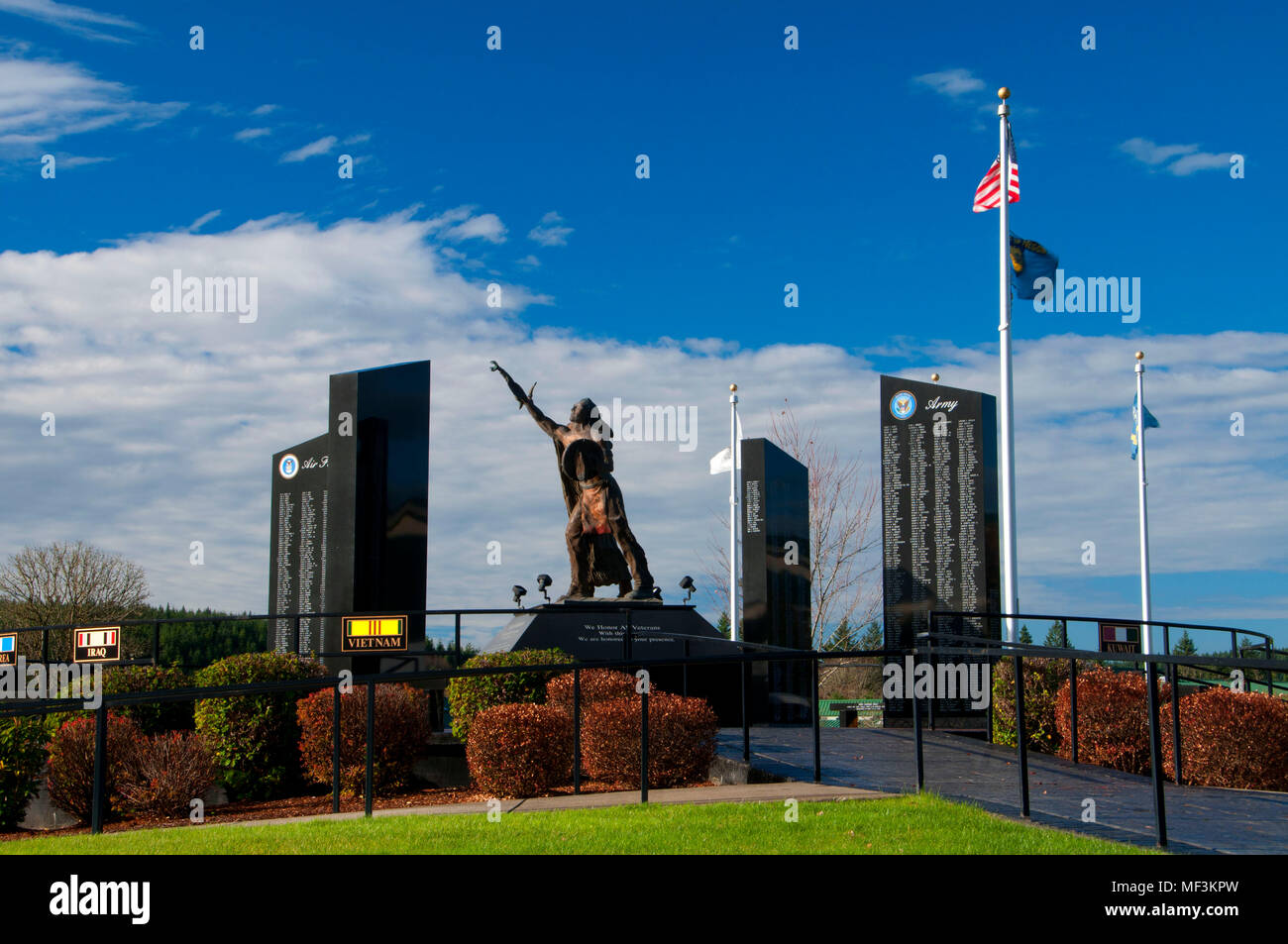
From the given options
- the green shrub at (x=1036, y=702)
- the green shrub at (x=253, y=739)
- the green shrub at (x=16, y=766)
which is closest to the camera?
the green shrub at (x=16, y=766)

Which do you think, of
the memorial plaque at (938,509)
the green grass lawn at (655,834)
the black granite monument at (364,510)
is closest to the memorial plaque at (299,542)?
the black granite monument at (364,510)

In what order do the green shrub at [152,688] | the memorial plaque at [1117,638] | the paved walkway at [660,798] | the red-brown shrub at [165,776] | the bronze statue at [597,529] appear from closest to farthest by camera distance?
the paved walkway at [660,798] < the red-brown shrub at [165,776] < the green shrub at [152,688] < the memorial plaque at [1117,638] < the bronze statue at [597,529]

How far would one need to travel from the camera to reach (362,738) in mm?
10445

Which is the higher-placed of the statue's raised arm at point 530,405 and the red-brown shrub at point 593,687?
the statue's raised arm at point 530,405

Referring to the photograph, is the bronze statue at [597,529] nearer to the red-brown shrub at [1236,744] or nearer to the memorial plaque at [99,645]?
the memorial plaque at [99,645]

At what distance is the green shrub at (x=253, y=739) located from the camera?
1148 centimetres

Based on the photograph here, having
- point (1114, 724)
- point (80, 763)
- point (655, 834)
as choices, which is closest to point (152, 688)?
point (80, 763)

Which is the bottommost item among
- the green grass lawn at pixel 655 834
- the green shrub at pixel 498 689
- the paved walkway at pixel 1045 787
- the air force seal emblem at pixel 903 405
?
the paved walkway at pixel 1045 787

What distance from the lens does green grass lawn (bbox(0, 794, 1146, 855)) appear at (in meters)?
6.20

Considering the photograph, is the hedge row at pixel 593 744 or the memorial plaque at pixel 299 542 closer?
the hedge row at pixel 593 744

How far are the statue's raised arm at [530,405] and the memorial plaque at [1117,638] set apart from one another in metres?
8.58
